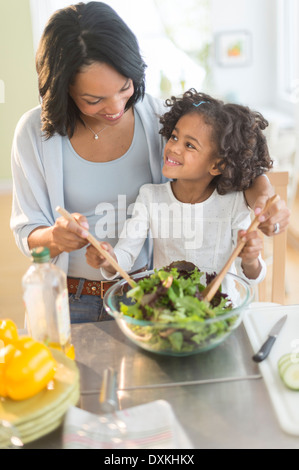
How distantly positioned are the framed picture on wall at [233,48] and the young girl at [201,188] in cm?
389

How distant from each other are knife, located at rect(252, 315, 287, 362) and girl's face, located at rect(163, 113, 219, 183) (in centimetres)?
49

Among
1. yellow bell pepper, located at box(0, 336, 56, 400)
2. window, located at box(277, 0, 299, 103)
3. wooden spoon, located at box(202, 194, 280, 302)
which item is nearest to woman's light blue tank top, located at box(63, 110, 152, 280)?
wooden spoon, located at box(202, 194, 280, 302)

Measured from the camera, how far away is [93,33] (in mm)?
1237

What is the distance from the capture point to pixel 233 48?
5078mm

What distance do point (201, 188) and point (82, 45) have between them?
50 cm

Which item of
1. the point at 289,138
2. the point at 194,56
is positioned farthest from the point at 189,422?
the point at 194,56

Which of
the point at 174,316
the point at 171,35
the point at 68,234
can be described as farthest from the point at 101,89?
the point at 171,35

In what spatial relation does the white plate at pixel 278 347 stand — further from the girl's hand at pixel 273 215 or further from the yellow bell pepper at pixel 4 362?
the yellow bell pepper at pixel 4 362

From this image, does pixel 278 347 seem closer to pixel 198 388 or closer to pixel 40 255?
pixel 198 388

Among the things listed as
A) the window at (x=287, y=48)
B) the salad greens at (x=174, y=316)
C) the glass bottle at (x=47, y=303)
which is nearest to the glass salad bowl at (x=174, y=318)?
the salad greens at (x=174, y=316)

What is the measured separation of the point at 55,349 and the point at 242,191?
29.2 inches

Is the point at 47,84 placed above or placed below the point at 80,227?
above

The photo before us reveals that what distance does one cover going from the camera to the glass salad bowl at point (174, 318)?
908 millimetres
